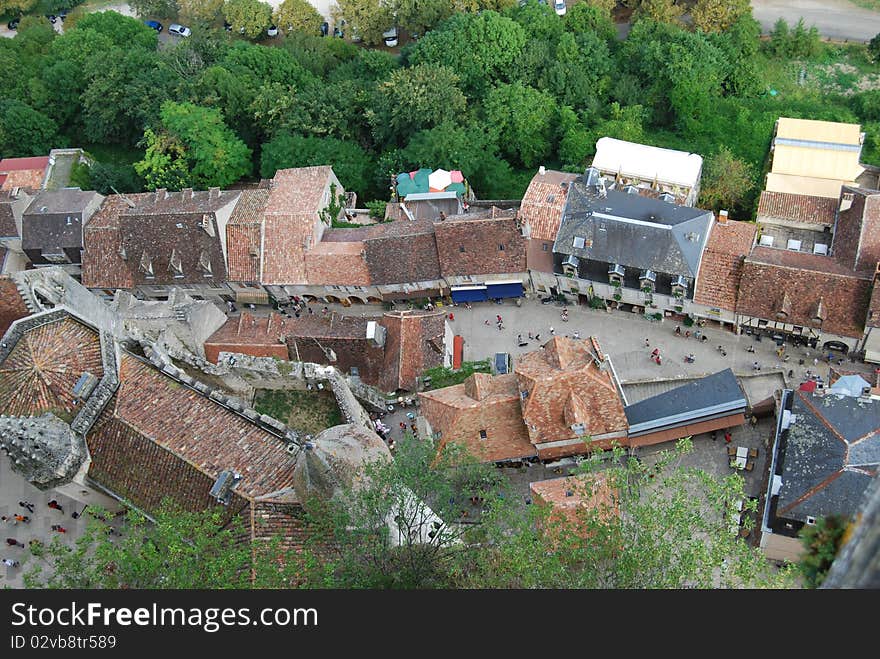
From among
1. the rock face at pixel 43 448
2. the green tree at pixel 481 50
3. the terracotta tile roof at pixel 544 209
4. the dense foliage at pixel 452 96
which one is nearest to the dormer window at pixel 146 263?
the dense foliage at pixel 452 96

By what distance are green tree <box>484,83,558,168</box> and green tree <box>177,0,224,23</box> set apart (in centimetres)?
3751

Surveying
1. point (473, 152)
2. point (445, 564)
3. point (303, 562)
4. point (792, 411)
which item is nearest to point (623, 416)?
point (792, 411)

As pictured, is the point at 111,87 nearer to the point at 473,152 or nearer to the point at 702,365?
the point at 473,152

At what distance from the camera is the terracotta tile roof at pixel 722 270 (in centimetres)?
5547

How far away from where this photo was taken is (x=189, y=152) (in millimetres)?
71938

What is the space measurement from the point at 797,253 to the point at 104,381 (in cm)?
4752

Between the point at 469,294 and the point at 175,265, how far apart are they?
24.1 m

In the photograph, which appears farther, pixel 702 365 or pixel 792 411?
pixel 702 365

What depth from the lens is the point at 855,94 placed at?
2950 inches

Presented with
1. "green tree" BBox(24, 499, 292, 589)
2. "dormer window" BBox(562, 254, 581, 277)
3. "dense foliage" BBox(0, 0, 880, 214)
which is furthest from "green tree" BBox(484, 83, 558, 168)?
"green tree" BBox(24, 499, 292, 589)

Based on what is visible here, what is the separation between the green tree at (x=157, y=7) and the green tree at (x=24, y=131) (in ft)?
68.3

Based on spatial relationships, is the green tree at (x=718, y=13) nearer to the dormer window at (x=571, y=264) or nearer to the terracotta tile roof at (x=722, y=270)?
the terracotta tile roof at (x=722, y=270)

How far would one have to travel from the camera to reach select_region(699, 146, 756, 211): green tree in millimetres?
64062

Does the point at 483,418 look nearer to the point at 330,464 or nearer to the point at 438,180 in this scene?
the point at 330,464
